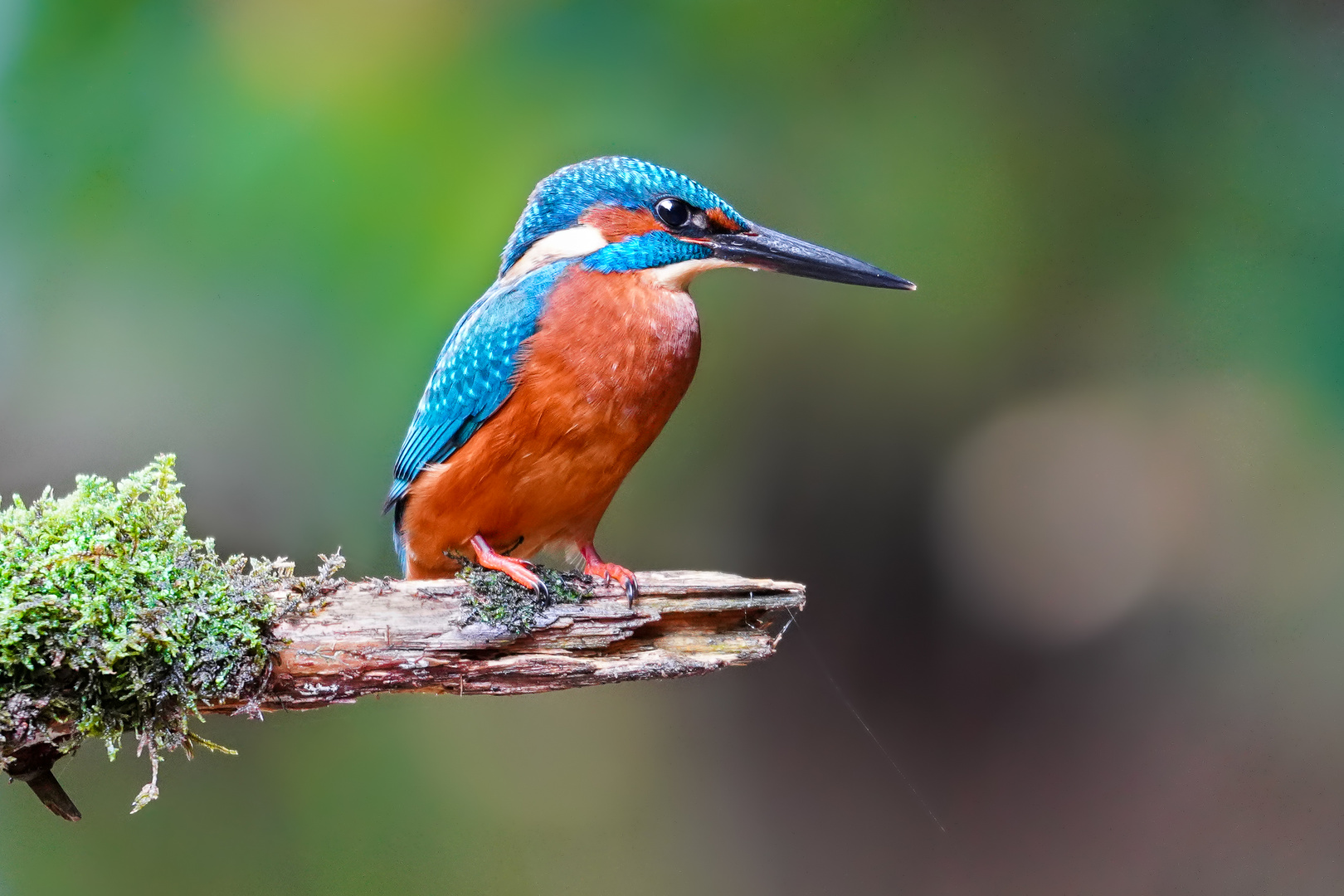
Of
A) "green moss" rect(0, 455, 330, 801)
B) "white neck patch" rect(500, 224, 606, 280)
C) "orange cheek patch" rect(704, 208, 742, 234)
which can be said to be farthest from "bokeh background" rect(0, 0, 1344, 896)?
"green moss" rect(0, 455, 330, 801)

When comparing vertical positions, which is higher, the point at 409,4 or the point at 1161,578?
the point at 409,4

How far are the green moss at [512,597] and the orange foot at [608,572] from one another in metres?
0.06

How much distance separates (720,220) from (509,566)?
0.75 meters

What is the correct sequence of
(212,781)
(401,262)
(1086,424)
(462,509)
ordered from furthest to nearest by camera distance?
(1086,424) → (212,781) → (401,262) → (462,509)

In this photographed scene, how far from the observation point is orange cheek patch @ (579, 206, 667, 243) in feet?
A: 6.61

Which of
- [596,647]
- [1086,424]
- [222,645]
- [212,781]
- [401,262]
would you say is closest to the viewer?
[222,645]

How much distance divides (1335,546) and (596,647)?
8.04 feet

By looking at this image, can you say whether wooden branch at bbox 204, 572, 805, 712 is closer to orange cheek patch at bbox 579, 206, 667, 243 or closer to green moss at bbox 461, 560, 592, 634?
green moss at bbox 461, 560, 592, 634

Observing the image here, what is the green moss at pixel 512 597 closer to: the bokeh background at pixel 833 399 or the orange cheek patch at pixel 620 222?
the orange cheek patch at pixel 620 222

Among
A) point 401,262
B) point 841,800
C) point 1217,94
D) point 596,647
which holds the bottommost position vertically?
point 841,800

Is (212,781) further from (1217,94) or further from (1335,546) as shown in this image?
(1217,94)

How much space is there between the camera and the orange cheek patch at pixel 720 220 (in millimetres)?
1998

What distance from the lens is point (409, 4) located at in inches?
113

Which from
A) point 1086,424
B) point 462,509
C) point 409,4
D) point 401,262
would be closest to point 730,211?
point 462,509
